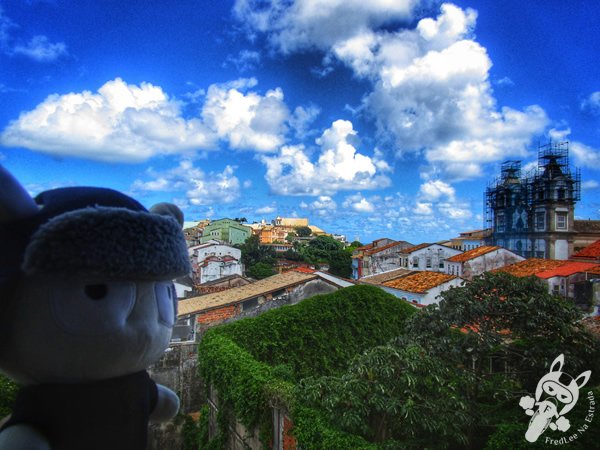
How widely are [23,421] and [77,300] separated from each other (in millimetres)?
626

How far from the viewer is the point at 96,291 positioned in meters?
1.87

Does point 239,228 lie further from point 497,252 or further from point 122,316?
point 122,316

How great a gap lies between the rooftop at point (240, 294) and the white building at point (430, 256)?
42.3 feet

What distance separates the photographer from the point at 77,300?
182cm

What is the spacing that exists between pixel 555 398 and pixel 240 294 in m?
12.0

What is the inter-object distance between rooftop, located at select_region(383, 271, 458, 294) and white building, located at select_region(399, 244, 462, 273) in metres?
9.69

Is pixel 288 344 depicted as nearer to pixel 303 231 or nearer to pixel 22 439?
pixel 22 439

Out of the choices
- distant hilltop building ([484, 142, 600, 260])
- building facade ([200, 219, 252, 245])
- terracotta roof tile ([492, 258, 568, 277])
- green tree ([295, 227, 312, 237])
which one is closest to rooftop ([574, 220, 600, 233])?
distant hilltop building ([484, 142, 600, 260])

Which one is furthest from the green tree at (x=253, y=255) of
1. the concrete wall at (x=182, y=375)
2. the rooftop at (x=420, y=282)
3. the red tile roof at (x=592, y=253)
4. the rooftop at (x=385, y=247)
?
the concrete wall at (x=182, y=375)

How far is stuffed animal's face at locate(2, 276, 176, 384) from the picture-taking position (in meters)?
1.80

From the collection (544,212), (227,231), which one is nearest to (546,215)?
(544,212)

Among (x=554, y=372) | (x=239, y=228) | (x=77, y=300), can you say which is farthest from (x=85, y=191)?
(x=239, y=228)

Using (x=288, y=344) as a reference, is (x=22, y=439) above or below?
above

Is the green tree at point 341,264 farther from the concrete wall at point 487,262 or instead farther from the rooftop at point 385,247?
the concrete wall at point 487,262
